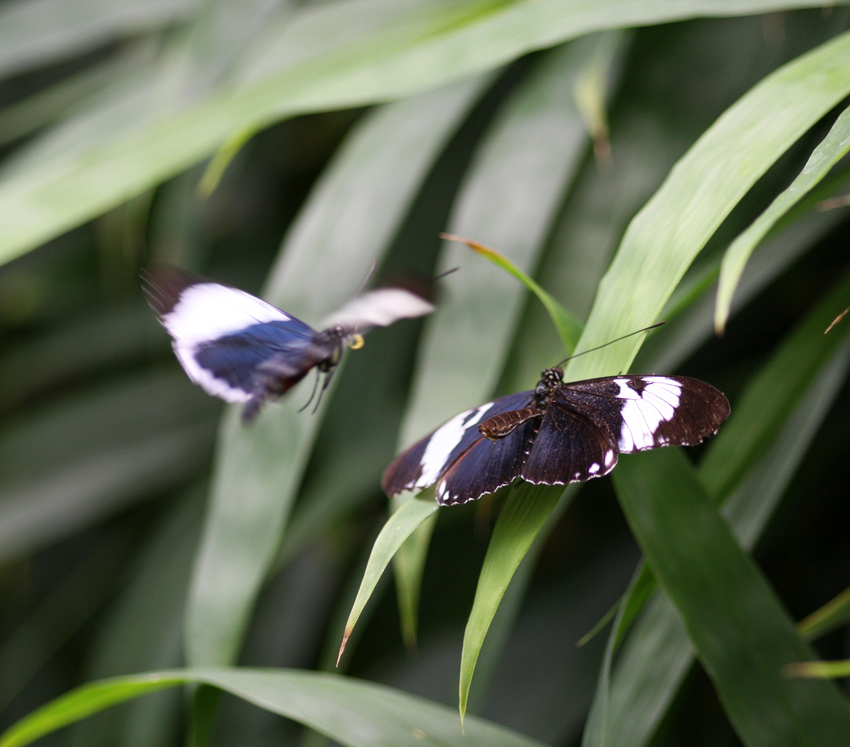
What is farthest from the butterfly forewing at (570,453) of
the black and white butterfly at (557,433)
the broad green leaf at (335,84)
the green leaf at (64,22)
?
the green leaf at (64,22)

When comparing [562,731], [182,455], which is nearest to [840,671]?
[562,731]

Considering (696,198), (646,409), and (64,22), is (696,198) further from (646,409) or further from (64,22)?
(64,22)

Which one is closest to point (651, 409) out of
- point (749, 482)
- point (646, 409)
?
point (646, 409)

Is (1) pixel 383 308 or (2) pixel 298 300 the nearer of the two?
(1) pixel 383 308

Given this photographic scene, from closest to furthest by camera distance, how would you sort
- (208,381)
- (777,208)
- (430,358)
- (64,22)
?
(777,208)
(208,381)
(430,358)
(64,22)

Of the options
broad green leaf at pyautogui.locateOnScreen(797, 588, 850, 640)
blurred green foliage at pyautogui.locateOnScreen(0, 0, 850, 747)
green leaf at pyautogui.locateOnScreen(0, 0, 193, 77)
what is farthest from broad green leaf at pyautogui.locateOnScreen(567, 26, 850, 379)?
green leaf at pyautogui.locateOnScreen(0, 0, 193, 77)

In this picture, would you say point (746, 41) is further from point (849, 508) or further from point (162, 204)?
point (162, 204)

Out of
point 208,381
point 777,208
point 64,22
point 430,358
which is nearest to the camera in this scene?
point 777,208

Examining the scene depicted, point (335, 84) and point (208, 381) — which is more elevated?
Answer: point (335, 84)

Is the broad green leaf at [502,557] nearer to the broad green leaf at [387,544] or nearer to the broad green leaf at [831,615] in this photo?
the broad green leaf at [387,544]
